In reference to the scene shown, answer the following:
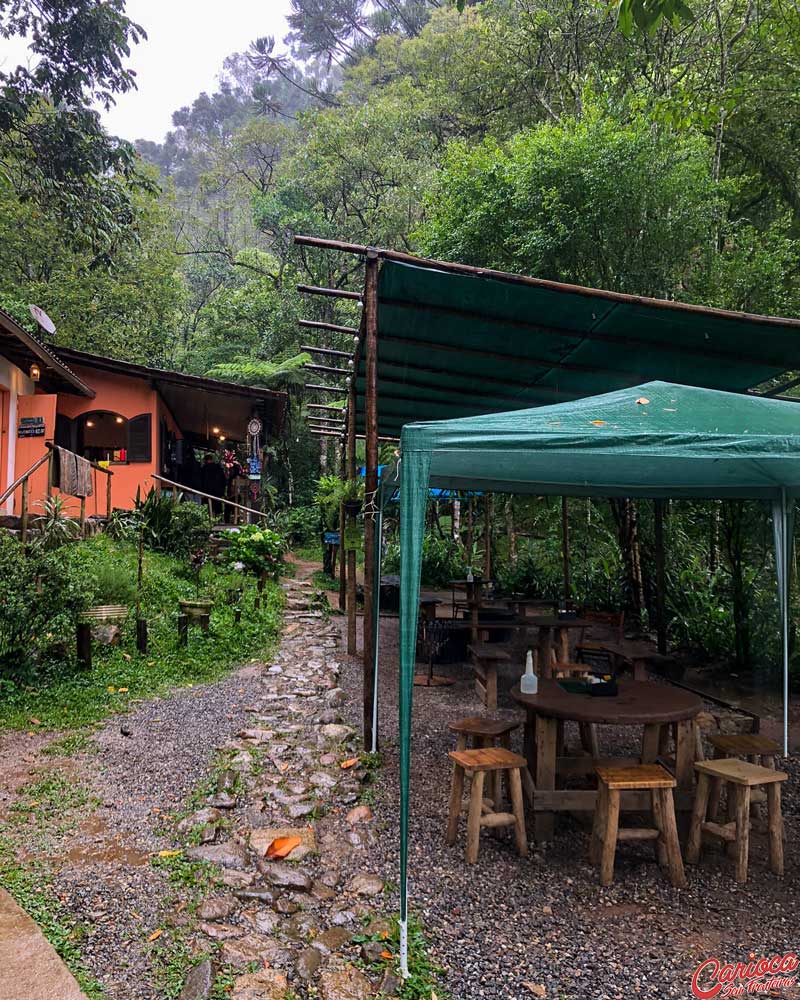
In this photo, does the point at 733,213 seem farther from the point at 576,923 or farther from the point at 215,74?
the point at 215,74

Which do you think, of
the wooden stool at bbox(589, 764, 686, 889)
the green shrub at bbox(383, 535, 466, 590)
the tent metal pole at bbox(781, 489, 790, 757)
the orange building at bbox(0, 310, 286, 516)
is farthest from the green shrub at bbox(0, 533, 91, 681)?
the green shrub at bbox(383, 535, 466, 590)

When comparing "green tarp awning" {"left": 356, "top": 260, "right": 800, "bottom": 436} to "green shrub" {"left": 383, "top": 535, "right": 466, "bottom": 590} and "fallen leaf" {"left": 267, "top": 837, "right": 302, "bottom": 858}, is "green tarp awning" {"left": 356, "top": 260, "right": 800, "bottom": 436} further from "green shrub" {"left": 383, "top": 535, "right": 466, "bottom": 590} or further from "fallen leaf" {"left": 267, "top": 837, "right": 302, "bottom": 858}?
"green shrub" {"left": 383, "top": 535, "right": 466, "bottom": 590}

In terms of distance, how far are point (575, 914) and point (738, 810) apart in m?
1.14

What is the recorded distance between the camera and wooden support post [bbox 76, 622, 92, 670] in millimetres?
6355

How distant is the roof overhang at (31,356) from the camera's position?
31.3 ft

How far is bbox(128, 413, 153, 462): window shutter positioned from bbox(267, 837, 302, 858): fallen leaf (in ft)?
38.4

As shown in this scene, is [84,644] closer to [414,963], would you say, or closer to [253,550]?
[414,963]

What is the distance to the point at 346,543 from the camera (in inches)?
291

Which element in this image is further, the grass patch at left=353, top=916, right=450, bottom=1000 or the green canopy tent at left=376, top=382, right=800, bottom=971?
the green canopy tent at left=376, top=382, right=800, bottom=971

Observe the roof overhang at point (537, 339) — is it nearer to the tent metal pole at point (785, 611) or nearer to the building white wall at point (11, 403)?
the tent metal pole at point (785, 611)

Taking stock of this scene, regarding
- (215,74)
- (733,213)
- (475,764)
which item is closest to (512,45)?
(733,213)

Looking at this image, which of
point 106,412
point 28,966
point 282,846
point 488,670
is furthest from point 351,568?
point 106,412

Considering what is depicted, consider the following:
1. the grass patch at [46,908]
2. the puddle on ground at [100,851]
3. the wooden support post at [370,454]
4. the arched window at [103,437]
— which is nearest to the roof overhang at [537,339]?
the wooden support post at [370,454]

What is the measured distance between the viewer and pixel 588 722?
372 cm
